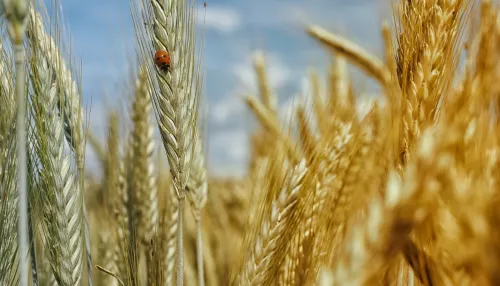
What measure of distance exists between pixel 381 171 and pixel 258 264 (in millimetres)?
409

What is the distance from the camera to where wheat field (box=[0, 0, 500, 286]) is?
65 centimetres

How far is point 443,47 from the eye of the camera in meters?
1.08

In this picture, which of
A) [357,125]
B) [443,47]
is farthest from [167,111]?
[443,47]

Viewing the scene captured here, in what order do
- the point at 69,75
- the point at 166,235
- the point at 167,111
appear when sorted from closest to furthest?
the point at 167,111, the point at 69,75, the point at 166,235

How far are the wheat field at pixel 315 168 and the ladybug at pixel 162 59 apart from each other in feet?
0.05

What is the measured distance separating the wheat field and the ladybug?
0.02 meters

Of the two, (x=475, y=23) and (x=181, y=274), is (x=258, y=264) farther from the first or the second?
(x=475, y=23)

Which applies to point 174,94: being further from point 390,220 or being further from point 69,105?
point 390,220

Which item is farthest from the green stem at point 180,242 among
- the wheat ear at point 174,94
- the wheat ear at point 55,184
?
the wheat ear at point 55,184

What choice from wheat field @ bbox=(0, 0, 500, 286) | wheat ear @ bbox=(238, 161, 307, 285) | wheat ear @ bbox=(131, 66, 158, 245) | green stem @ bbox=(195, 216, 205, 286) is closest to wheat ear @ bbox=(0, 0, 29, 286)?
wheat field @ bbox=(0, 0, 500, 286)

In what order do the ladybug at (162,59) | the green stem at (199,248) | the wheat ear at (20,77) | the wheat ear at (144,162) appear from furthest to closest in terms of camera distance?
1. the wheat ear at (144,162)
2. the green stem at (199,248)
3. the ladybug at (162,59)
4. the wheat ear at (20,77)

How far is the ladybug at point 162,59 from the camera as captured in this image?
1.17 metres

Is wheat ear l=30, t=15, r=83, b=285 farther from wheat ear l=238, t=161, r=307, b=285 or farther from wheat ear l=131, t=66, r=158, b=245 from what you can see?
wheat ear l=131, t=66, r=158, b=245

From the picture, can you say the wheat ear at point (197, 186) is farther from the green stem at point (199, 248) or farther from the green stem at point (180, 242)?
the green stem at point (180, 242)
